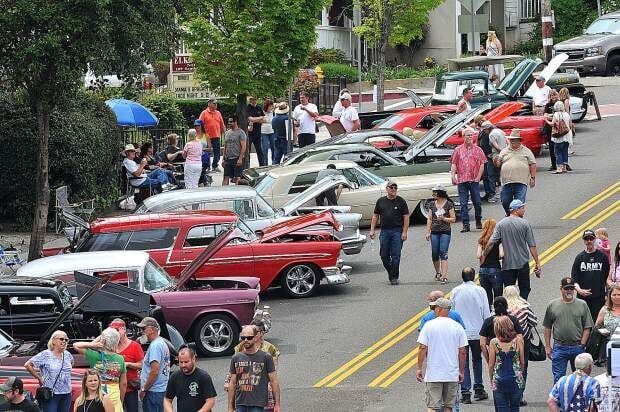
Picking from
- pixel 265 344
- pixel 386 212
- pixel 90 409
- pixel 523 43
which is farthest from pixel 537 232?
pixel 523 43

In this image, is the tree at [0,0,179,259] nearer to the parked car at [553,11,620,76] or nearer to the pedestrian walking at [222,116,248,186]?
the pedestrian walking at [222,116,248,186]

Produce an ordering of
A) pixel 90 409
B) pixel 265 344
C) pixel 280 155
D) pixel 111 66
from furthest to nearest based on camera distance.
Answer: pixel 280 155, pixel 111 66, pixel 265 344, pixel 90 409

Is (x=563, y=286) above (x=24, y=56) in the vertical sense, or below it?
below

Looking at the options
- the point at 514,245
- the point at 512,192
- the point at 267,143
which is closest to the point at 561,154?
the point at 512,192

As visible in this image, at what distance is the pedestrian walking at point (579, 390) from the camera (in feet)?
41.2

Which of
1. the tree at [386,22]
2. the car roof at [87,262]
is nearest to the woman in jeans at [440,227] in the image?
the car roof at [87,262]

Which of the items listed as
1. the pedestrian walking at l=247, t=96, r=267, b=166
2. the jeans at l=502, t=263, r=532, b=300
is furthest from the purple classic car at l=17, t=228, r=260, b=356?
the pedestrian walking at l=247, t=96, r=267, b=166

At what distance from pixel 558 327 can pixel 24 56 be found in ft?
35.1

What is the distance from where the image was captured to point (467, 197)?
2448 centimetres

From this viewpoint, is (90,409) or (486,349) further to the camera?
(486,349)

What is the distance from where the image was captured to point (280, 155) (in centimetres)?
3356

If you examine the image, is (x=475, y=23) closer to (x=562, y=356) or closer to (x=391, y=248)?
(x=391, y=248)

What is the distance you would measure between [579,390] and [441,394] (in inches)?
77.7

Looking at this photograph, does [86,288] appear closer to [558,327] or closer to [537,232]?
[558,327]
